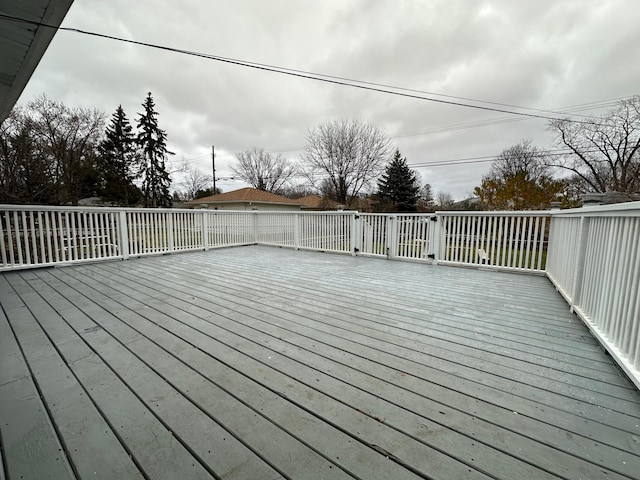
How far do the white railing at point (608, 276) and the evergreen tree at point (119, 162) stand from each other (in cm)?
2148

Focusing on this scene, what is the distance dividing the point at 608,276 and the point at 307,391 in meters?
2.22

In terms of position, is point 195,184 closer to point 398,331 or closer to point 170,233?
point 170,233

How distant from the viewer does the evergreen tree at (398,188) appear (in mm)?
18203

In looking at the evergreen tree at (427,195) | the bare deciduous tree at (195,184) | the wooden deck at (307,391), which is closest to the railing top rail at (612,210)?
the wooden deck at (307,391)

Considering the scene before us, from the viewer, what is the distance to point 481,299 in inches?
115

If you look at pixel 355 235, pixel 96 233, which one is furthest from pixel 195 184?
pixel 355 235

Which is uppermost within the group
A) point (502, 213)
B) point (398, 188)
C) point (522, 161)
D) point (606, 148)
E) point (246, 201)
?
point (522, 161)

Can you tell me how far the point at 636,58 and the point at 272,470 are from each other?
1469 centimetres

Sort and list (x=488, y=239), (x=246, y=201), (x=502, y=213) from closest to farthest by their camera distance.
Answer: (x=502, y=213)
(x=488, y=239)
(x=246, y=201)

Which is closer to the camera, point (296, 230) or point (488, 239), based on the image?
point (488, 239)

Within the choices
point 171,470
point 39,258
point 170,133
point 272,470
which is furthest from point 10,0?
point 170,133

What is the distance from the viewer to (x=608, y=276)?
6.00ft

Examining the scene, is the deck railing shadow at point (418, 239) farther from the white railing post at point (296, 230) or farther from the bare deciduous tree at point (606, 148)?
the bare deciduous tree at point (606, 148)

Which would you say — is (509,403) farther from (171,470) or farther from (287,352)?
(171,470)
